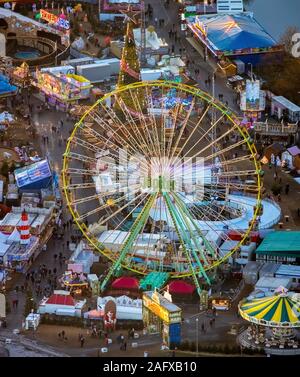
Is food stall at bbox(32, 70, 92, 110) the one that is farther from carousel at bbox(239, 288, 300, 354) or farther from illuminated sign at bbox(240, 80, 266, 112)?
carousel at bbox(239, 288, 300, 354)

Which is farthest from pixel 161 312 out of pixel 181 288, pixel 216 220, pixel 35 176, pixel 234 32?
pixel 234 32

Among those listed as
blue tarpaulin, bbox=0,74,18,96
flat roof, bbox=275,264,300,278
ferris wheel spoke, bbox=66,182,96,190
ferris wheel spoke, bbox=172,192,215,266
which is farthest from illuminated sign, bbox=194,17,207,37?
flat roof, bbox=275,264,300,278

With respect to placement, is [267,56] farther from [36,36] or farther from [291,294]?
[291,294]

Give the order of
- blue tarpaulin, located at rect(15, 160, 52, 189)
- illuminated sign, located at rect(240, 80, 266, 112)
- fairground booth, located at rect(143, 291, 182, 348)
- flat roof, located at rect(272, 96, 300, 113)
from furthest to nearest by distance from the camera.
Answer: illuminated sign, located at rect(240, 80, 266, 112), flat roof, located at rect(272, 96, 300, 113), blue tarpaulin, located at rect(15, 160, 52, 189), fairground booth, located at rect(143, 291, 182, 348)

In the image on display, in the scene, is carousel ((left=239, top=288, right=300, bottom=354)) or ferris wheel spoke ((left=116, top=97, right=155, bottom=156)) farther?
ferris wheel spoke ((left=116, top=97, right=155, bottom=156))

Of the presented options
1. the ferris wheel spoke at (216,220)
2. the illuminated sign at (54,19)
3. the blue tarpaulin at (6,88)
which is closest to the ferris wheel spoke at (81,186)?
the ferris wheel spoke at (216,220)
